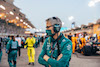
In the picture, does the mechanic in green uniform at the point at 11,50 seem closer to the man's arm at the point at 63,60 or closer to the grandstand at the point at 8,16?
the man's arm at the point at 63,60

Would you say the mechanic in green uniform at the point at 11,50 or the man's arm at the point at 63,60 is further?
the mechanic in green uniform at the point at 11,50

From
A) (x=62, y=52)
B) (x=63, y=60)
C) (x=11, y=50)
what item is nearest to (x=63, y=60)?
(x=63, y=60)

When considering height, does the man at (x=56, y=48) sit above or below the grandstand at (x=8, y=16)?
below

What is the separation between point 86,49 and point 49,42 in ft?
29.6

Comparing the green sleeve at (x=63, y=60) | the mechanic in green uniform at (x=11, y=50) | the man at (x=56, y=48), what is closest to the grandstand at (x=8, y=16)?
the mechanic in green uniform at (x=11, y=50)

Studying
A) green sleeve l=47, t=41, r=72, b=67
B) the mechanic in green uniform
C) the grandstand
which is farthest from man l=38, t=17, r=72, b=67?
the grandstand

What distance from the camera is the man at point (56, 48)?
1.78 metres

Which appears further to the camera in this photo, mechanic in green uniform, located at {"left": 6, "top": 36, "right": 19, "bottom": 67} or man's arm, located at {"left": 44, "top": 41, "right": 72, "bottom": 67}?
mechanic in green uniform, located at {"left": 6, "top": 36, "right": 19, "bottom": 67}

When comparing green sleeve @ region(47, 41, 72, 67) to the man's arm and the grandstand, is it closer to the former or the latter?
the man's arm

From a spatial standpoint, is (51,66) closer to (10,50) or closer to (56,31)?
(56,31)

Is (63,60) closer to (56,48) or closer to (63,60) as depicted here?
(63,60)

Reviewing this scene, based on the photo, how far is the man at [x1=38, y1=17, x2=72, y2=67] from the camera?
5.84ft

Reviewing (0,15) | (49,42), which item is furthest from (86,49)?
(0,15)

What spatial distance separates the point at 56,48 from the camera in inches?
73.9
